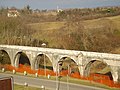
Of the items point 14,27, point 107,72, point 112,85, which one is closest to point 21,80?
point 112,85

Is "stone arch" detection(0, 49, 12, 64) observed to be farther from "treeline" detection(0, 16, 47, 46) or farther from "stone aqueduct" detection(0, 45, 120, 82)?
"treeline" detection(0, 16, 47, 46)

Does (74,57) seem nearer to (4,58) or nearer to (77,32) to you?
(4,58)

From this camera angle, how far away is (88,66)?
53094 millimetres

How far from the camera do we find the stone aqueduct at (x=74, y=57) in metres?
48.8

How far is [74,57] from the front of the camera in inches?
2142

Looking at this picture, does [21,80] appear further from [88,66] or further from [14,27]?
[14,27]

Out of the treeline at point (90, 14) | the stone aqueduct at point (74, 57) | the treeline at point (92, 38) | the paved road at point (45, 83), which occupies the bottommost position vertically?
the paved road at point (45, 83)

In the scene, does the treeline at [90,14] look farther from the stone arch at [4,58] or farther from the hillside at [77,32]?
the stone arch at [4,58]

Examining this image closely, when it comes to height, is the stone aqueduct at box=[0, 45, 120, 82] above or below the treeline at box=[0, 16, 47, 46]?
below

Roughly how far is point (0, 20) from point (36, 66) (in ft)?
104

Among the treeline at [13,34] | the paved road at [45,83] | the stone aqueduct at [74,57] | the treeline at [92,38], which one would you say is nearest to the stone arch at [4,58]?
the stone aqueduct at [74,57]

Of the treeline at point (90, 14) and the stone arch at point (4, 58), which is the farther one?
the treeline at point (90, 14)

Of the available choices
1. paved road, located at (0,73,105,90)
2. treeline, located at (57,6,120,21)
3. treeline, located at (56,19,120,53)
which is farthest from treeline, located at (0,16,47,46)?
treeline, located at (57,6,120,21)

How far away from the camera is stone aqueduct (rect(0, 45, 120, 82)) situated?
4878 cm
